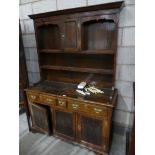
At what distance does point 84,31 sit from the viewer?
185 cm

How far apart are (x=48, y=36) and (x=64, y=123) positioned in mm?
1345

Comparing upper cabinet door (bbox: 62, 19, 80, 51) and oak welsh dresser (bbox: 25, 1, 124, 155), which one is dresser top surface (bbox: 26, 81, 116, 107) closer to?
oak welsh dresser (bbox: 25, 1, 124, 155)

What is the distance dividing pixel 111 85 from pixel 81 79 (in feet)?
1.53

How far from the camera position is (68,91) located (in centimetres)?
194

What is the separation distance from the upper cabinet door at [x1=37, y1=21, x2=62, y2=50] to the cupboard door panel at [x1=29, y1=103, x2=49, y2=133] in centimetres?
93

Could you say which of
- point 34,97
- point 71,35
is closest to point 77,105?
point 34,97

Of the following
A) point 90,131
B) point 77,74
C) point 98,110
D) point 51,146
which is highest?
point 77,74

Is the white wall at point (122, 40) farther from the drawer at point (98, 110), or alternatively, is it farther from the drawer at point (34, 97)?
the drawer at point (34, 97)

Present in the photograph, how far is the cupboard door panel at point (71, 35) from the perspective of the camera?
182 centimetres

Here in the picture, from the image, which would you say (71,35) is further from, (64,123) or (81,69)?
(64,123)

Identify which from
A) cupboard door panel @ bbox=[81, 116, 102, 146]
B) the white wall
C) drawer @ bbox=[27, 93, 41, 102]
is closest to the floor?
cupboard door panel @ bbox=[81, 116, 102, 146]

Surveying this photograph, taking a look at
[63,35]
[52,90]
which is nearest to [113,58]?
[63,35]

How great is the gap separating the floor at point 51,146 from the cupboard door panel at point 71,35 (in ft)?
4.54

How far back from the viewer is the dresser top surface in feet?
5.49
